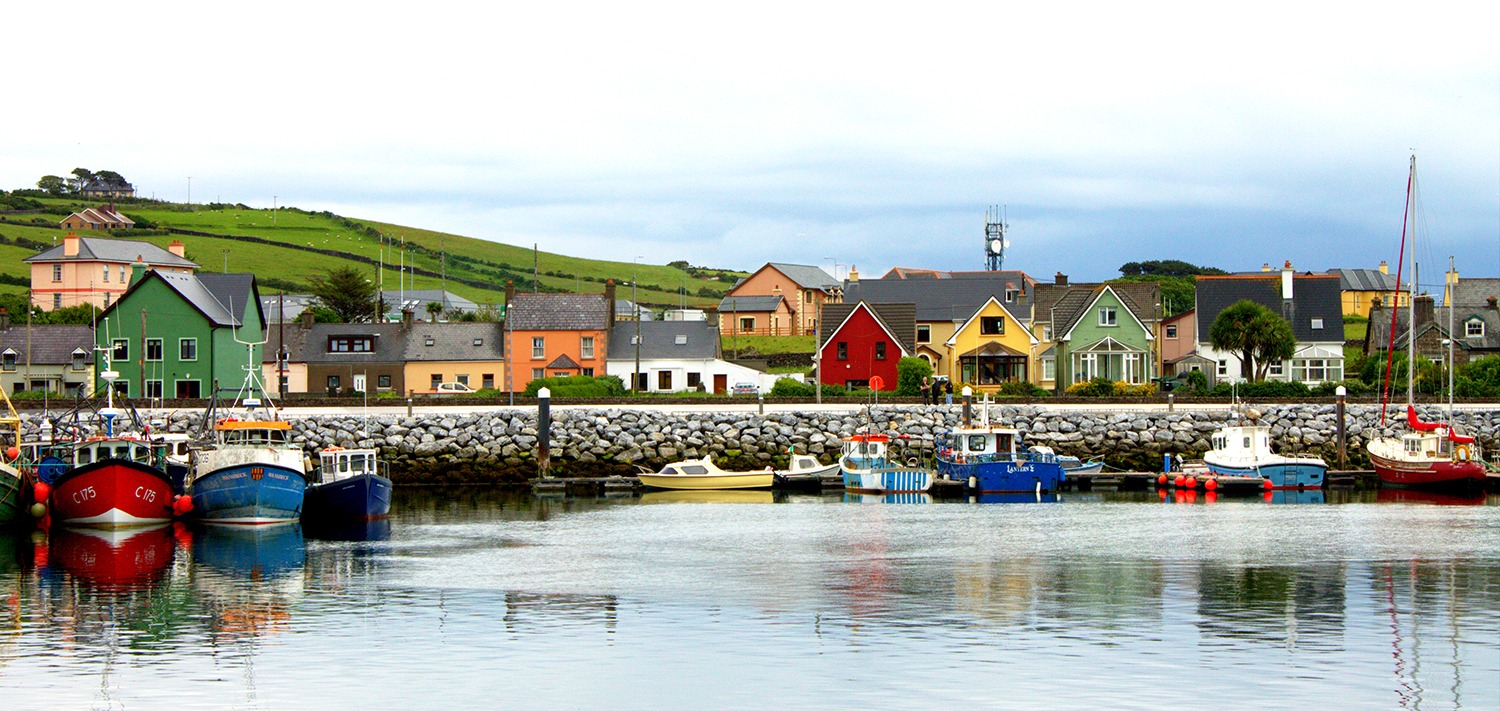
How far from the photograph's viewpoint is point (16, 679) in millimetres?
23953

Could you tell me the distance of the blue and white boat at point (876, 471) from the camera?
183 ft

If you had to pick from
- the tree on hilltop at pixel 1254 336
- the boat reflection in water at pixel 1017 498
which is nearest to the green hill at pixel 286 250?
the tree on hilltop at pixel 1254 336

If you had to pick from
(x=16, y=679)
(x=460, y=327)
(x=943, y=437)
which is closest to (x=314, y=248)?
(x=460, y=327)

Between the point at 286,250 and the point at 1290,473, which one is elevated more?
the point at 286,250

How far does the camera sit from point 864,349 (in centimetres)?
8569

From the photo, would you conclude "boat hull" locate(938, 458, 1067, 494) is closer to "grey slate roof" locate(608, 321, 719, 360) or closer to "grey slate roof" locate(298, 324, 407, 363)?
"grey slate roof" locate(608, 321, 719, 360)

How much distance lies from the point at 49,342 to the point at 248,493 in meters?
44.7

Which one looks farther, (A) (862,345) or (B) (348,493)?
(A) (862,345)

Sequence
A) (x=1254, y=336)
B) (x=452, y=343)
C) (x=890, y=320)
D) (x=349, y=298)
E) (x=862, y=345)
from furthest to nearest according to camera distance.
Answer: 1. (x=349, y=298)
2. (x=452, y=343)
3. (x=890, y=320)
4. (x=862, y=345)
5. (x=1254, y=336)

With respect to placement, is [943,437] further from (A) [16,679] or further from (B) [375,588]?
(A) [16,679]

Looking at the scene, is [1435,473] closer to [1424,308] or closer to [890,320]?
[890,320]

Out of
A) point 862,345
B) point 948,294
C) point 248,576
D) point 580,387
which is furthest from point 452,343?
point 248,576

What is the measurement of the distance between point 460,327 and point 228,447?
4577 centimetres

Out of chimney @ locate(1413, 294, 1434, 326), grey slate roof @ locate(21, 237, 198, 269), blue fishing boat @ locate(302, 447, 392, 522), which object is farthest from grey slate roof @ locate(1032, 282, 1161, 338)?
grey slate roof @ locate(21, 237, 198, 269)
